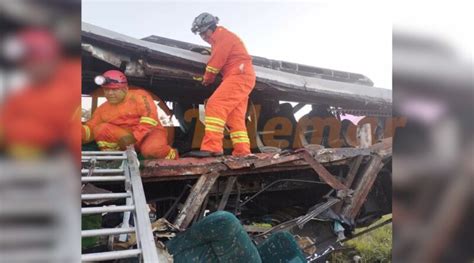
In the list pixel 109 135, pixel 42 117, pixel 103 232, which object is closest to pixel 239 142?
pixel 109 135

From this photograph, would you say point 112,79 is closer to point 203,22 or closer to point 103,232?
point 203,22

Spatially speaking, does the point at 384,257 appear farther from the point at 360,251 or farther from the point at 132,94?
the point at 132,94

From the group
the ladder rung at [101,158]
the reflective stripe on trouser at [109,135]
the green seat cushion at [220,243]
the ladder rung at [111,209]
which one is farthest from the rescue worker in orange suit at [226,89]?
the ladder rung at [111,209]

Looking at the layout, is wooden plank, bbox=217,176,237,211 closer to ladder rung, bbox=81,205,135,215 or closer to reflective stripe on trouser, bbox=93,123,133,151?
reflective stripe on trouser, bbox=93,123,133,151

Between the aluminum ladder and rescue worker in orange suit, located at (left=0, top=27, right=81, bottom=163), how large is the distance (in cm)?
51

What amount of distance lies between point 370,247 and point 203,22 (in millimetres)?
2052

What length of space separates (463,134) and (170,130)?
2094 mm

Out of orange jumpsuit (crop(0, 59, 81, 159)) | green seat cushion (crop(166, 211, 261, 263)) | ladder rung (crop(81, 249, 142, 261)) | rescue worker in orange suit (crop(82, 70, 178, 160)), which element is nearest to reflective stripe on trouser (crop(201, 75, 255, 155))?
rescue worker in orange suit (crop(82, 70, 178, 160))

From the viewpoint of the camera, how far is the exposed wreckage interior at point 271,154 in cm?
203

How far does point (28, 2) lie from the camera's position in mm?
418

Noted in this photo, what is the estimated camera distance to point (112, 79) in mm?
1998

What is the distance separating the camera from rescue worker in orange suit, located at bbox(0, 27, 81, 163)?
0.39 metres

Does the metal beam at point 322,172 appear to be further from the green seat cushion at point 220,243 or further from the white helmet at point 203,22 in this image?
the green seat cushion at point 220,243

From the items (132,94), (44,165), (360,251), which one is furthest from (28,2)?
(360,251)
